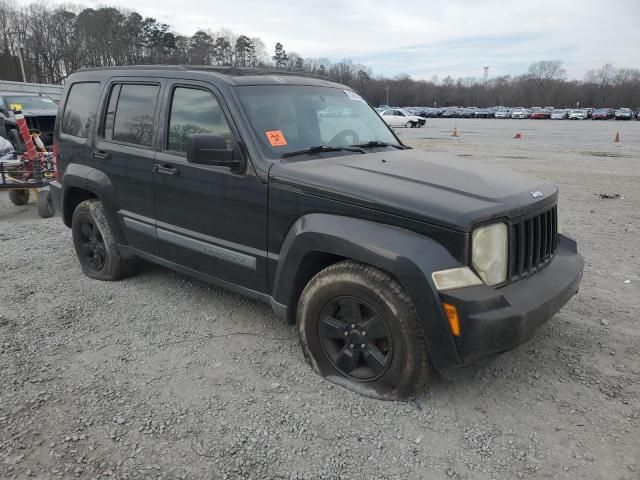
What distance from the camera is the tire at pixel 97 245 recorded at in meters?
4.79

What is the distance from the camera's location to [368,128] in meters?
4.38

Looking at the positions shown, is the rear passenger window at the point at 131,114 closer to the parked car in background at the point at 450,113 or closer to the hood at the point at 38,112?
the hood at the point at 38,112

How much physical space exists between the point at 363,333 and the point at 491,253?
89cm

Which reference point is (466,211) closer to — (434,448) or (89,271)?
(434,448)

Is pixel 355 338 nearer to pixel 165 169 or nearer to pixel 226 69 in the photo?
pixel 165 169

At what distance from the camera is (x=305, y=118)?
3.86 m

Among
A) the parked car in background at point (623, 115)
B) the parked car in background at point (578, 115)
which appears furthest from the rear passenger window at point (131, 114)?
the parked car in background at point (578, 115)

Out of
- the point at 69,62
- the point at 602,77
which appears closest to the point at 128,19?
the point at 69,62

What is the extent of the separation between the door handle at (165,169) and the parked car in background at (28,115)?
10.1 m

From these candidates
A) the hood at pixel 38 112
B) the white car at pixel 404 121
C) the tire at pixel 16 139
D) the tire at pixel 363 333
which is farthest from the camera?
the white car at pixel 404 121

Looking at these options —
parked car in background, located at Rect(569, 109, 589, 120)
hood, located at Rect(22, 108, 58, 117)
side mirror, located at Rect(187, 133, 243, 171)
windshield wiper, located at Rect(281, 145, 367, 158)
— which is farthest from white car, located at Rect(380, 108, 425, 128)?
parked car in background, located at Rect(569, 109, 589, 120)

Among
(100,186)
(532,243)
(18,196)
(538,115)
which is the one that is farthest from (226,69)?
(538,115)

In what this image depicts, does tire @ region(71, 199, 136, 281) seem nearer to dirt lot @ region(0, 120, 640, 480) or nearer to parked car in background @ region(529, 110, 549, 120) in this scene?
dirt lot @ region(0, 120, 640, 480)

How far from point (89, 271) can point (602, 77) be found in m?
148
